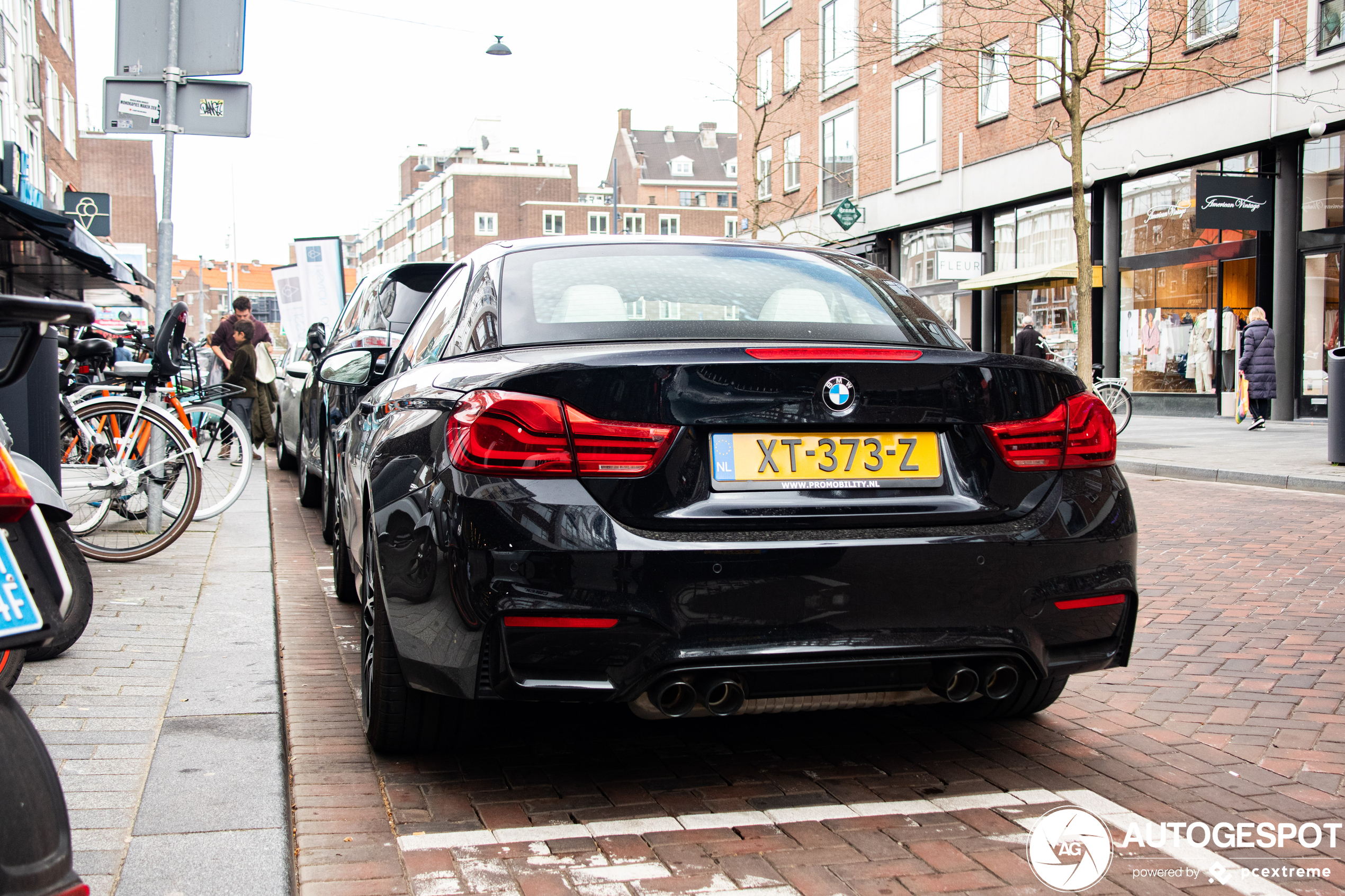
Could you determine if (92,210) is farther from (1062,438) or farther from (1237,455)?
(1062,438)

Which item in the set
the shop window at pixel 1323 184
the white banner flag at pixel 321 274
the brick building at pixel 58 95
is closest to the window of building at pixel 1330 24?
the shop window at pixel 1323 184

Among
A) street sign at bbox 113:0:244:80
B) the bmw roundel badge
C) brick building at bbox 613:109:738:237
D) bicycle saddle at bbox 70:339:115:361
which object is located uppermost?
brick building at bbox 613:109:738:237

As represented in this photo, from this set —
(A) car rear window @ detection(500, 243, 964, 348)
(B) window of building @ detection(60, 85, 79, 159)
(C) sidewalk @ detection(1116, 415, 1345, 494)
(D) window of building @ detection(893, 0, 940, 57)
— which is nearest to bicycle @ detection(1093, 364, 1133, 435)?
(C) sidewalk @ detection(1116, 415, 1345, 494)

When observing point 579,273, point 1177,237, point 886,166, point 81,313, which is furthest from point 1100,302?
point 81,313

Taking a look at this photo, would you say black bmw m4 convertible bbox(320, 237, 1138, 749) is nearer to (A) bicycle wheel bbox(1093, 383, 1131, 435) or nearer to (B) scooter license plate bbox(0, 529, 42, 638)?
(B) scooter license plate bbox(0, 529, 42, 638)

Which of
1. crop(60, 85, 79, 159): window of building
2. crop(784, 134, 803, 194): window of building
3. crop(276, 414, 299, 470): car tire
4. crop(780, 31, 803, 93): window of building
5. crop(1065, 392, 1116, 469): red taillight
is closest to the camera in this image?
crop(1065, 392, 1116, 469): red taillight

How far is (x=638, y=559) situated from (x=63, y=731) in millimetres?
1935

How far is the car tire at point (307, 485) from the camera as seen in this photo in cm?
923

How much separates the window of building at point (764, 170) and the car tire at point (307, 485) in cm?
3009

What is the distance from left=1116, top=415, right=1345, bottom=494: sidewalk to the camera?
445 inches

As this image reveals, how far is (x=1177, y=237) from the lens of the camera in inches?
880

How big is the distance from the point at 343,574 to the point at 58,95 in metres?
41.4

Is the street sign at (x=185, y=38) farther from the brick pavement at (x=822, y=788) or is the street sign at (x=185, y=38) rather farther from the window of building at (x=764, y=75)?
the window of building at (x=764, y=75)

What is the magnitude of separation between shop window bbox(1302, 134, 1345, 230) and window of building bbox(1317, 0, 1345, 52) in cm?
135
